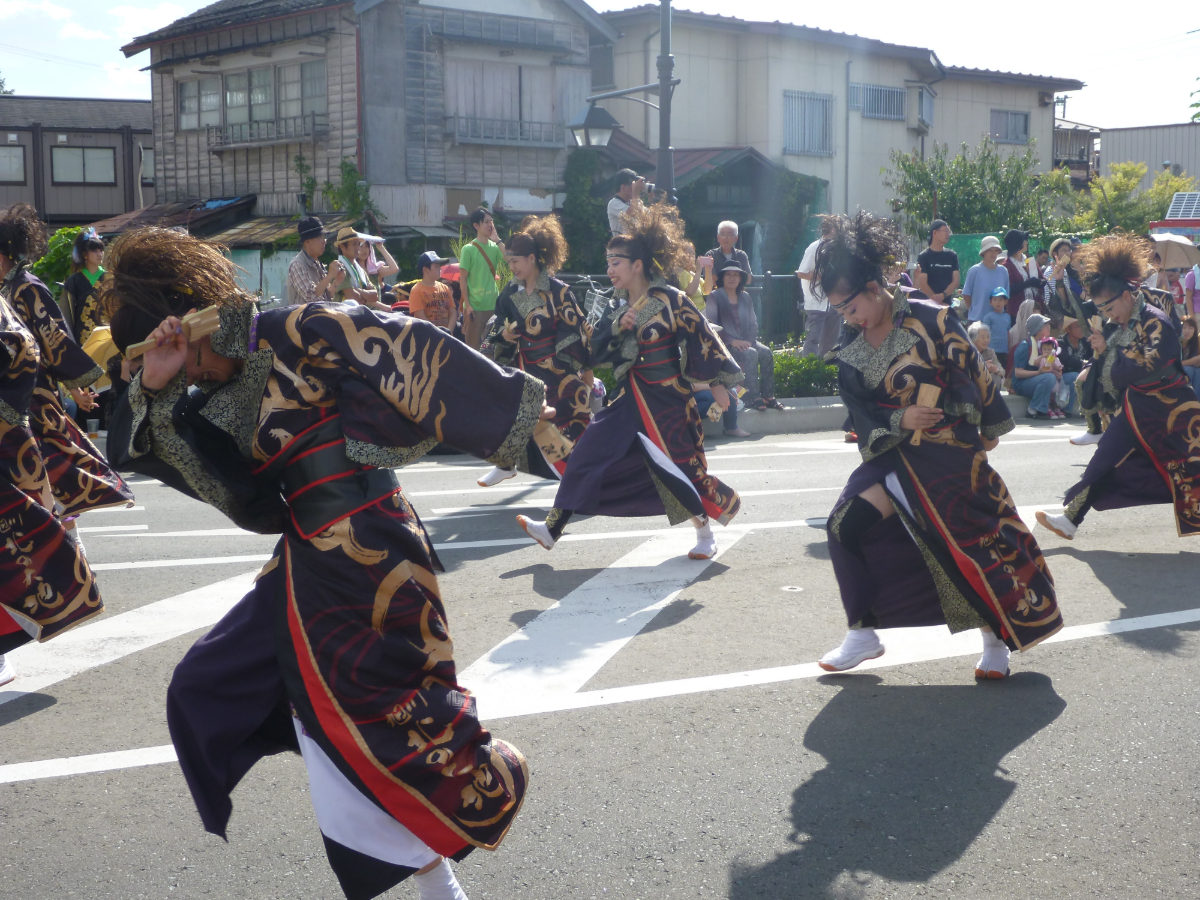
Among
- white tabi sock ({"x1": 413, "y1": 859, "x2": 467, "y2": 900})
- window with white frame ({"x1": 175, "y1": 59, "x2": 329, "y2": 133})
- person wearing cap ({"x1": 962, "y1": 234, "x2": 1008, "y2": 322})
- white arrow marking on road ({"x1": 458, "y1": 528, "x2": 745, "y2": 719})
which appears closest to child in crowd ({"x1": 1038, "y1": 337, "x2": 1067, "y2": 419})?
person wearing cap ({"x1": 962, "y1": 234, "x2": 1008, "y2": 322})

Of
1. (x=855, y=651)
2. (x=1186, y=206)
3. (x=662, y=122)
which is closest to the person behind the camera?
(x=855, y=651)

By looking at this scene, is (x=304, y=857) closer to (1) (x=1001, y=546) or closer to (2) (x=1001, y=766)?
(2) (x=1001, y=766)

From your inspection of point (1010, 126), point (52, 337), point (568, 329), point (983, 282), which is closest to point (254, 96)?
point (983, 282)

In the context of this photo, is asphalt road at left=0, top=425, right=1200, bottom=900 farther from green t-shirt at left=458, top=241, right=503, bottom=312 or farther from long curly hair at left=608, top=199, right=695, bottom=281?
green t-shirt at left=458, top=241, right=503, bottom=312

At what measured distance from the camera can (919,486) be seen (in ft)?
14.9

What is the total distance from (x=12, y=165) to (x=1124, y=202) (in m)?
31.1

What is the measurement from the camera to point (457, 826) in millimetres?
2801

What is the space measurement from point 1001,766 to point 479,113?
21.0 metres

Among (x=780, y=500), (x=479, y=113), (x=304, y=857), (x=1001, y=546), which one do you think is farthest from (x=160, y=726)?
(x=479, y=113)

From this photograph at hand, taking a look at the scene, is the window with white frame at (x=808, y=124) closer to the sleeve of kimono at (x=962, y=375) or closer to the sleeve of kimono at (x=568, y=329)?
the sleeve of kimono at (x=568, y=329)

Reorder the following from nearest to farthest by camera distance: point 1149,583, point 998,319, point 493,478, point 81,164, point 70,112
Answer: point 1149,583 → point 493,478 → point 998,319 → point 81,164 → point 70,112

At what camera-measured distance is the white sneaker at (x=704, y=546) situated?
676 cm

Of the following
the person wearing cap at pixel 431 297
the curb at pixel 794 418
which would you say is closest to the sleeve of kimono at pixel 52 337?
the person wearing cap at pixel 431 297

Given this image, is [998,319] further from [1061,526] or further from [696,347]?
[696,347]
